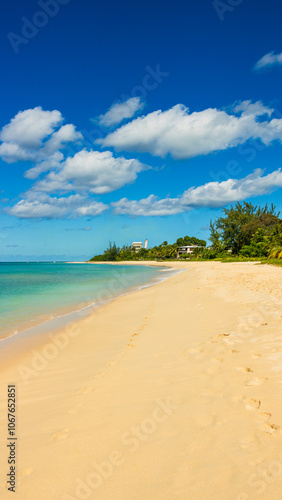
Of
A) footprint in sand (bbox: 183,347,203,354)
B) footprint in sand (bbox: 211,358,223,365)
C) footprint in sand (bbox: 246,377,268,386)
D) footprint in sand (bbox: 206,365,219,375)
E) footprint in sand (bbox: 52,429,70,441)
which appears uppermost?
footprint in sand (bbox: 246,377,268,386)

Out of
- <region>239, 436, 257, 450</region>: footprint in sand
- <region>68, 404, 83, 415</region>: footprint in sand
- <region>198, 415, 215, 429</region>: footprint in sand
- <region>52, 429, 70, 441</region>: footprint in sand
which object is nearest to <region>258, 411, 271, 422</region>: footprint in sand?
<region>239, 436, 257, 450</region>: footprint in sand

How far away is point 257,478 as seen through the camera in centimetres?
215

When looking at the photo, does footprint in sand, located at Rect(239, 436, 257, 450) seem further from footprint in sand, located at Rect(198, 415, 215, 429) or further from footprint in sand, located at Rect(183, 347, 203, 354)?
footprint in sand, located at Rect(183, 347, 203, 354)

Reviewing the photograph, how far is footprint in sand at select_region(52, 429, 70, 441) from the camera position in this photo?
3.03 metres

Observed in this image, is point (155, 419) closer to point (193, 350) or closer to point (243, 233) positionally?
point (193, 350)

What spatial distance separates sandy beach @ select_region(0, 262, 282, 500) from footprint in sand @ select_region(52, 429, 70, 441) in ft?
0.07

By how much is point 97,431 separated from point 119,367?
1.98 metres

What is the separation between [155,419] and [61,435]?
1009mm

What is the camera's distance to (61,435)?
308cm

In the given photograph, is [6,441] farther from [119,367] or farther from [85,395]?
[119,367]

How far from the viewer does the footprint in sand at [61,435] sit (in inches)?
119

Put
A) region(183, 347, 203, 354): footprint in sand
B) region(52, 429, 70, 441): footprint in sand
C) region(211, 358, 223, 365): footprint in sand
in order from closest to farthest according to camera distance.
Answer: region(52, 429, 70, 441): footprint in sand < region(211, 358, 223, 365): footprint in sand < region(183, 347, 203, 354): footprint in sand

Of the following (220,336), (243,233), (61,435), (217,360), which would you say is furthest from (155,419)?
(243,233)

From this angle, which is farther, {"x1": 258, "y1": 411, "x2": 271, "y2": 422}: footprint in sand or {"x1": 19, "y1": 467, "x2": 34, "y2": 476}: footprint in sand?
{"x1": 258, "y1": 411, "x2": 271, "y2": 422}: footprint in sand
